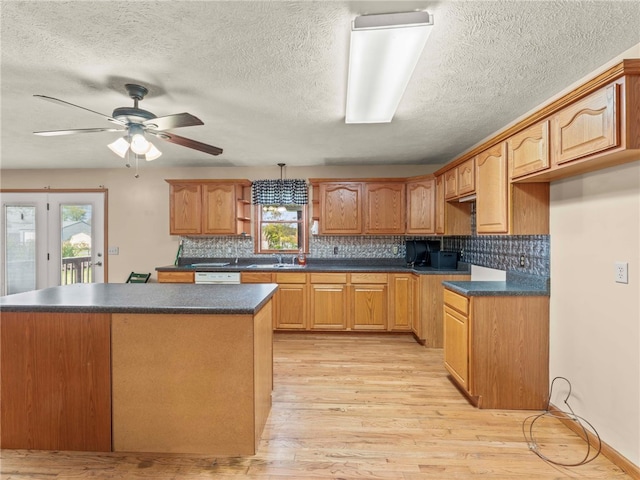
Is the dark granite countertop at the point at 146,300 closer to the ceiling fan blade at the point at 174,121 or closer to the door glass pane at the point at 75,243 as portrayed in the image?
the ceiling fan blade at the point at 174,121

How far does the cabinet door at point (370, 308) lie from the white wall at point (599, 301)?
6.18 feet

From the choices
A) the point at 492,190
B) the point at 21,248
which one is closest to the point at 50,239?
the point at 21,248

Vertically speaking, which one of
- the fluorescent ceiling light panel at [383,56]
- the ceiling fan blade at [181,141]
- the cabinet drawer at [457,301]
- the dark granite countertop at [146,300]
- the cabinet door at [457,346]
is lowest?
the cabinet door at [457,346]

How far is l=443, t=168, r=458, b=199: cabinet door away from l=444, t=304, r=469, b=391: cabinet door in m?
1.29

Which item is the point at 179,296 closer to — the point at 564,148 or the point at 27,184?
the point at 564,148

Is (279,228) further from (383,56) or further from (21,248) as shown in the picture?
(21,248)

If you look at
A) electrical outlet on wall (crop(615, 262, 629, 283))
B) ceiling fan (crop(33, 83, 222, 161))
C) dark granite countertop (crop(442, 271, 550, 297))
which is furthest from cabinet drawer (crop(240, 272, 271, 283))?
electrical outlet on wall (crop(615, 262, 629, 283))

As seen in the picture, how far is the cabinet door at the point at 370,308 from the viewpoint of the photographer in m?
3.91

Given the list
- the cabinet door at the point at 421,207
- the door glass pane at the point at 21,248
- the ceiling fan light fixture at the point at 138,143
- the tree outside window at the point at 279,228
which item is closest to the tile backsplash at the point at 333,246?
the tree outside window at the point at 279,228

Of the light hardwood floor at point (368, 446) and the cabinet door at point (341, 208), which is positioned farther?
the cabinet door at point (341, 208)

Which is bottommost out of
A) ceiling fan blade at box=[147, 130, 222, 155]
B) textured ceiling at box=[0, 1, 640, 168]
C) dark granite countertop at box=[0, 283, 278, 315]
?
dark granite countertop at box=[0, 283, 278, 315]

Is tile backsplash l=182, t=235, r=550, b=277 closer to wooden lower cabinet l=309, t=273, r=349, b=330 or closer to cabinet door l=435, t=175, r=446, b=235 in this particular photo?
cabinet door l=435, t=175, r=446, b=235

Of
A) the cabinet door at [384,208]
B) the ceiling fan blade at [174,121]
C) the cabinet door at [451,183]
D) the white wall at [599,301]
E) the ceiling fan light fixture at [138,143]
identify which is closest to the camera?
the white wall at [599,301]

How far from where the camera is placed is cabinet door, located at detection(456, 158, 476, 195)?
2.91 m
